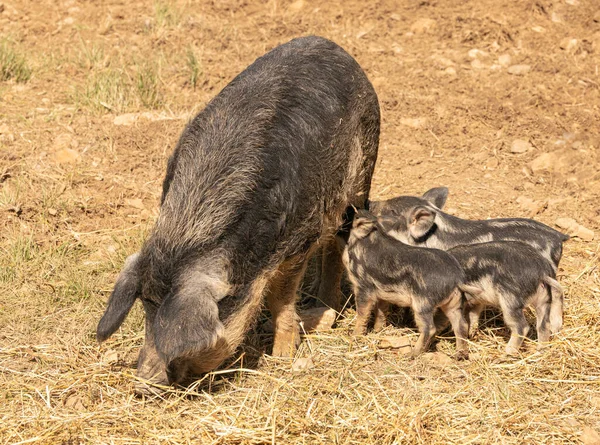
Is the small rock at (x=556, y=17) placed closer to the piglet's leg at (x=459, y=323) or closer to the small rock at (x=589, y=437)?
the piglet's leg at (x=459, y=323)

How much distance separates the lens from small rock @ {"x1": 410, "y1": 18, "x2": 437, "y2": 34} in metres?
10.1

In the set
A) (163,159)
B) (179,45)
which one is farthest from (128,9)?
(163,159)

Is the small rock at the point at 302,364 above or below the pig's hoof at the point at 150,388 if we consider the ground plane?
below

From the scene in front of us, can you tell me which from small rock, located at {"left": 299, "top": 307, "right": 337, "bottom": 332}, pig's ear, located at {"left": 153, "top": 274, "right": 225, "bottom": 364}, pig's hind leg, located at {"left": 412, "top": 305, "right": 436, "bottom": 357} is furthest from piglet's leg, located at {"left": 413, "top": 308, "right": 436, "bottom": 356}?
pig's ear, located at {"left": 153, "top": 274, "right": 225, "bottom": 364}

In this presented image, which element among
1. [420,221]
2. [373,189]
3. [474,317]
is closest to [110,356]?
[420,221]

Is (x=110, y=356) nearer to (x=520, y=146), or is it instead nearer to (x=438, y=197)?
(x=438, y=197)

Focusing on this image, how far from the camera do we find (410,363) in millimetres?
5316

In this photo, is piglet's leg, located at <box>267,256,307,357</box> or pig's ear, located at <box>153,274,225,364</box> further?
piglet's leg, located at <box>267,256,307,357</box>

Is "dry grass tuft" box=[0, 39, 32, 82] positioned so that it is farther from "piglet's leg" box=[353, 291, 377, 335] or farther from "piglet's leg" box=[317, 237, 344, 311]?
"piglet's leg" box=[353, 291, 377, 335]

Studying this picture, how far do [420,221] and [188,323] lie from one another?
204 centimetres

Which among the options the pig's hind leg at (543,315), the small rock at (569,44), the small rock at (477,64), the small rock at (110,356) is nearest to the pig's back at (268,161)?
the small rock at (110,356)

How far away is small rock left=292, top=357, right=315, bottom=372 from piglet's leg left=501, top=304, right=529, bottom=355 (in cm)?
131

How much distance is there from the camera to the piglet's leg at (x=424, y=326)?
516 centimetres

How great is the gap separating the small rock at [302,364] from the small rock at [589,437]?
68.1 inches
